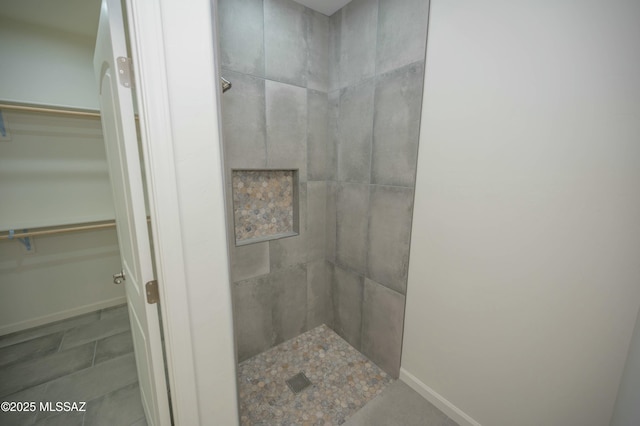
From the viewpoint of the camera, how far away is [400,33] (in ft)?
5.00

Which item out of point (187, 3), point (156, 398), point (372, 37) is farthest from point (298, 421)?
point (372, 37)

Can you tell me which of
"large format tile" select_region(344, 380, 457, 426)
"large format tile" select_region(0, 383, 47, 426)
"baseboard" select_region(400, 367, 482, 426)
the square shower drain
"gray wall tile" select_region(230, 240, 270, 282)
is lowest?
the square shower drain

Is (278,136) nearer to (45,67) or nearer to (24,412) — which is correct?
(45,67)

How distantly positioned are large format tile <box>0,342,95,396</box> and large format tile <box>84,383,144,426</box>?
467 millimetres

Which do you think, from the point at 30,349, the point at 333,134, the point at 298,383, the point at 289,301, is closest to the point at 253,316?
the point at 289,301

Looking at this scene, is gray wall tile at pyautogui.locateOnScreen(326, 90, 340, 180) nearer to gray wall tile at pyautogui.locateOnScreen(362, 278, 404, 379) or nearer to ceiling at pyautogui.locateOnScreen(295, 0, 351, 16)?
ceiling at pyautogui.locateOnScreen(295, 0, 351, 16)

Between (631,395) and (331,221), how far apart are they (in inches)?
69.3

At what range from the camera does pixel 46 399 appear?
1655mm

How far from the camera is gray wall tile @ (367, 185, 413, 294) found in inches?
64.9

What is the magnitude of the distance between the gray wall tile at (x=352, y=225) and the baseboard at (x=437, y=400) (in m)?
0.78

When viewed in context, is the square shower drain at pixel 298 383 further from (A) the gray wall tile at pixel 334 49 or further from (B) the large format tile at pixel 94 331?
(A) the gray wall tile at pixel 334 49

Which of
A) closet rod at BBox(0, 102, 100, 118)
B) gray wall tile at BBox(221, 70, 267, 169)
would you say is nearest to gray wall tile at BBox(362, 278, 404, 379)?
gray wall tile at BBox(221, 70, 267, 169)

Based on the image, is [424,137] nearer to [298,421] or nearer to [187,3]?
[187,3]

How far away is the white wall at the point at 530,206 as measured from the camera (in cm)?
92
